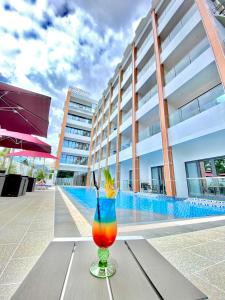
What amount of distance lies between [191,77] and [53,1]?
7.53 meters

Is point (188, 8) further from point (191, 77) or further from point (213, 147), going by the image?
point (213, 147)

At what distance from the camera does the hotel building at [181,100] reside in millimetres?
7082

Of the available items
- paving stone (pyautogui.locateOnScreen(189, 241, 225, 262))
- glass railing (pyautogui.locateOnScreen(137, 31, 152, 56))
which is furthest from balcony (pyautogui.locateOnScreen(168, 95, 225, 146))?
glass railing (pyautogui.locateOnScreen(137, 31, 152, 56))

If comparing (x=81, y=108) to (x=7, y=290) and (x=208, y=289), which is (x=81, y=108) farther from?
(x=208, y=289)

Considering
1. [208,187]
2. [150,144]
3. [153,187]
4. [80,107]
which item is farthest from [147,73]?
[80,107]

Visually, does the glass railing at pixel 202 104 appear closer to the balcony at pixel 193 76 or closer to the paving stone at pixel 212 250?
the balcony at pixel 193 76

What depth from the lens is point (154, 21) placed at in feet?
38.0

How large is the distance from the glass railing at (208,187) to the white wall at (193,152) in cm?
72

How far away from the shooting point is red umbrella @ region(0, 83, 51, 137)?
4.15m

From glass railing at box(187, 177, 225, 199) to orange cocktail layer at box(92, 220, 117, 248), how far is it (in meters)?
7.41

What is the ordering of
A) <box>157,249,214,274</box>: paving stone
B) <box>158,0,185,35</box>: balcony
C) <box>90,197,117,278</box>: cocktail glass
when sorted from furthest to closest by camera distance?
1. <box>158,0,185,35</box>: balcony
2. <box>157,249,214,274</box>: paving stone
3. <box>90,197,117,278</box>: cocktail glass

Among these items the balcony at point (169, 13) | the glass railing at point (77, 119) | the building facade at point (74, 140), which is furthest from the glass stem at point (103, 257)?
the glass railing at point (77, 119)

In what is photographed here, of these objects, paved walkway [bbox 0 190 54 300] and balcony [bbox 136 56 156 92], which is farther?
balcony [bbox 136 56 156 92]

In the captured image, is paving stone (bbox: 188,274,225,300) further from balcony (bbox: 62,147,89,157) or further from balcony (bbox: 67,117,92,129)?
balcony (bbox: 67,117,92,129)
